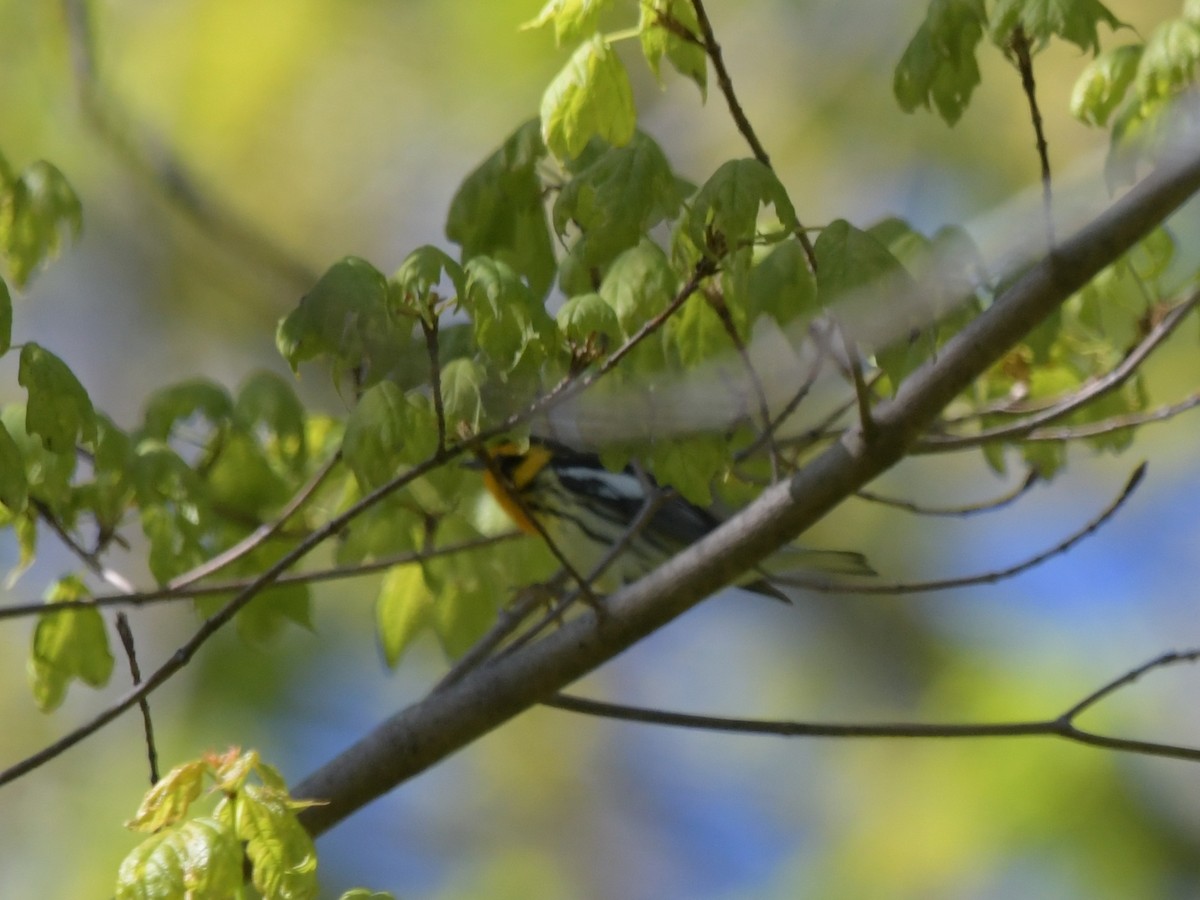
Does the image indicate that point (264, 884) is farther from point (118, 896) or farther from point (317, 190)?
point (317, 190)

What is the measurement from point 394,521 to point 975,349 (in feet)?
3.78

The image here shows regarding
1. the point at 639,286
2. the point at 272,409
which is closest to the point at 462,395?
the point at 639,286

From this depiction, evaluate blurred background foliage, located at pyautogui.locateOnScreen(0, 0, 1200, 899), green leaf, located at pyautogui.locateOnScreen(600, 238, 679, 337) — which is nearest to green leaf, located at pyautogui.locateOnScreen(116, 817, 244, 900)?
green leaf, located at pyautogui.locateOnScreen(600, 238, 679, 337)

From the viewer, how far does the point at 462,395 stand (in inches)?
65.7

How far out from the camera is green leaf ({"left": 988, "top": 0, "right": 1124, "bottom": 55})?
5.07 feet

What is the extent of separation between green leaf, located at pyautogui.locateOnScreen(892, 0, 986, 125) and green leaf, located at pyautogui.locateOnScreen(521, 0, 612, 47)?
408 mm

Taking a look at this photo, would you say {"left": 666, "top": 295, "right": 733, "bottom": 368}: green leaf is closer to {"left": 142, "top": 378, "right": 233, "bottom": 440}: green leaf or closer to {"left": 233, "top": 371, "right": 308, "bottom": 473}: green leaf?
{"left": 233, "top": 371, "right": 308, "bottom": 473}: green leaf

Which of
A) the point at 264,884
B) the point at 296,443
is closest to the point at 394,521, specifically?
the point at 296,443

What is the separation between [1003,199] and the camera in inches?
239

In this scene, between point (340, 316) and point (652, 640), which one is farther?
point (652, 640)

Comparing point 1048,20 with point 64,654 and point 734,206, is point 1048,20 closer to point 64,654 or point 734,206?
point 734,206

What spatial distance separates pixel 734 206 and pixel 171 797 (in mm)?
921

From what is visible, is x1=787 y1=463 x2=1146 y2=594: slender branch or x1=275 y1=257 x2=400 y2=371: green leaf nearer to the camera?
x1=275 y1=257 x2=400 y2=371: green leaf

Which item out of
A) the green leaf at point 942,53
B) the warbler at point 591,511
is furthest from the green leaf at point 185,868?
the warbler at point 591,511
